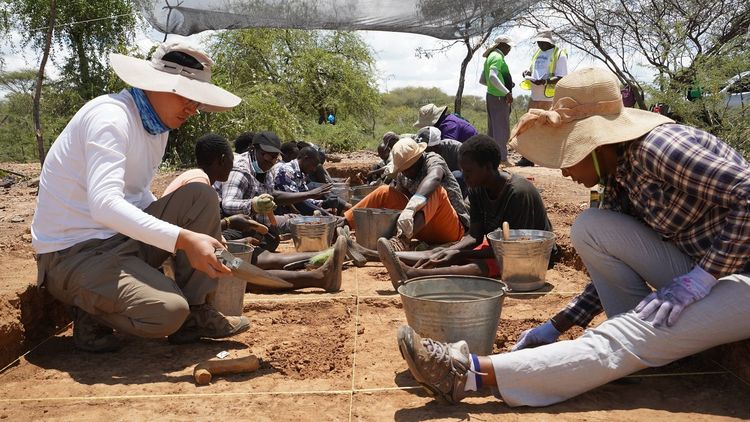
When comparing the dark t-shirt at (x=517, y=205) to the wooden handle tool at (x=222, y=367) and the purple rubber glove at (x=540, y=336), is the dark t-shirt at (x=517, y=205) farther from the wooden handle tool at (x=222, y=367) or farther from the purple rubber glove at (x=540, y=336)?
the wooden handle tool at (x=222, y=367)

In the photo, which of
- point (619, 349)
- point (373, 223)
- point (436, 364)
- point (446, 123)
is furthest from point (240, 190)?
point (619, 349)

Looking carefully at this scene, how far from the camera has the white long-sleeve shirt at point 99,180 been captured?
2.70 meters

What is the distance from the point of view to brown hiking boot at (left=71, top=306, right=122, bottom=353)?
10.2ft

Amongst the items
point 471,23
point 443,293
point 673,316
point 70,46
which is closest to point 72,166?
point 443,293

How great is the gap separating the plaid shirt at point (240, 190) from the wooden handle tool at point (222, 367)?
2.19 metres

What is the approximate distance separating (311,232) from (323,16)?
3558 mm

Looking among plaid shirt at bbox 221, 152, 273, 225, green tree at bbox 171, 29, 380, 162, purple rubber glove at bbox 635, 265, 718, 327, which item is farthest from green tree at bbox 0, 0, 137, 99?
purple rubber glove at bbox 635, 265, 718, 327

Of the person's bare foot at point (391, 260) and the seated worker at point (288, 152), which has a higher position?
the seated worker at point (288, 152)

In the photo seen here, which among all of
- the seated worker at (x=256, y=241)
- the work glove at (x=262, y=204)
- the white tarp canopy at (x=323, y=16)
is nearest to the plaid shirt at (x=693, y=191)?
the seated worker at (x=256, y=241)

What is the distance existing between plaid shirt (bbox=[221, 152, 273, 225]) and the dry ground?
970 millimetres

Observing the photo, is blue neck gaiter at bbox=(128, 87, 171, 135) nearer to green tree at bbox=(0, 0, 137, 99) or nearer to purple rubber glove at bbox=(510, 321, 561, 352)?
purple rubber glove at bbox=(510, 321, 561, 352)

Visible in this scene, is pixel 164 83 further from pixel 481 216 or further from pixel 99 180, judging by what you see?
pixel 481 216

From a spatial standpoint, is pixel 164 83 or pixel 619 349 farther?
pixel 164 83

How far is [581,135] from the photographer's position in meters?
2.44
